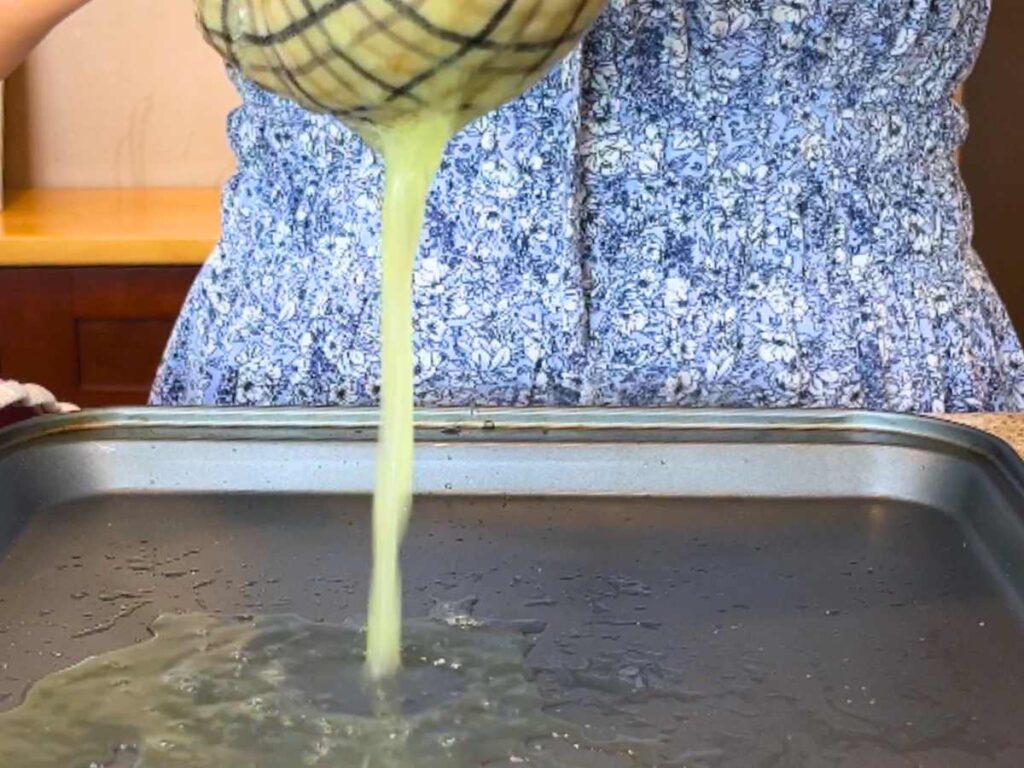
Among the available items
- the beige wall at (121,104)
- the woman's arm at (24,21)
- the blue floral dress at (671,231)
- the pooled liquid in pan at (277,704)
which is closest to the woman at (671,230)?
the blue floral dress at (671,231)

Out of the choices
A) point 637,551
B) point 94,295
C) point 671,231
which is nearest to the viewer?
point 637,551

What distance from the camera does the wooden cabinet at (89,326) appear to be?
1.58 metres

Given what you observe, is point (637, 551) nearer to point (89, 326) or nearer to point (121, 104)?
point (89, 326)

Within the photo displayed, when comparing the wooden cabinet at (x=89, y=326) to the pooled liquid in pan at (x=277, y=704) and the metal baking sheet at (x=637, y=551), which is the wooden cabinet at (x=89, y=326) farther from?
the pooled liquid in pan at (x=277, y=704)

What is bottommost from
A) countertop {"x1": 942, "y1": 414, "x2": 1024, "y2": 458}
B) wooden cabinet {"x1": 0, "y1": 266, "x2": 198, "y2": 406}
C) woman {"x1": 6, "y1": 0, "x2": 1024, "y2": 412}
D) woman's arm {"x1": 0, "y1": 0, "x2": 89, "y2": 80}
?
wooden cabinet {"x1": 0, "y1": 266, "x2": 198, "y2": 406}

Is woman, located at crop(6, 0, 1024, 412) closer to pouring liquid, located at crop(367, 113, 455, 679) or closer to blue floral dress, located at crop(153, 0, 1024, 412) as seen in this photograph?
blue floral dress, located at crop(153, 0, 1024, 412)

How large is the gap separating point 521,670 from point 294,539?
0.56 feet

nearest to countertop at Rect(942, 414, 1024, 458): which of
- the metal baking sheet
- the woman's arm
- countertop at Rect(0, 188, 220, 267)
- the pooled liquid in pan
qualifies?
the metal baking sheet

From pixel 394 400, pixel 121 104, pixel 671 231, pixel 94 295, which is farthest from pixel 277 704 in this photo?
pixel 121 104

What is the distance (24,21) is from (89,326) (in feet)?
2.65

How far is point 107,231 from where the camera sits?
159cm

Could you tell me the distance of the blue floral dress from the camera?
86 centimetres

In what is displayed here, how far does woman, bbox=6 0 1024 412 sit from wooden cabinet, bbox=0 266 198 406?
0.70 m

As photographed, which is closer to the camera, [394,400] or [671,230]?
[394,400]
